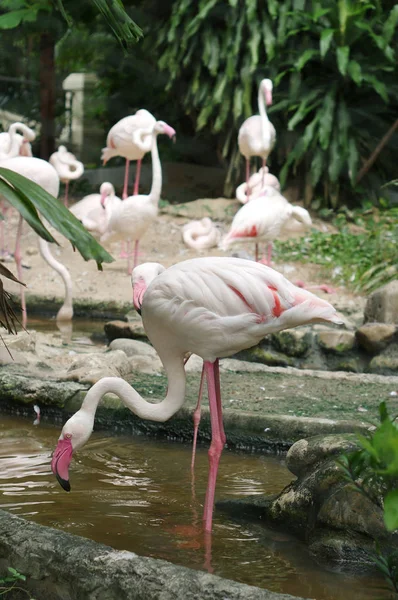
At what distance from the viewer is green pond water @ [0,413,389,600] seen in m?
2.79

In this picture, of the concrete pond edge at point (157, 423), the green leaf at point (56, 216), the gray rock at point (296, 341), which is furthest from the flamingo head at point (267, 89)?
the green leaf at point (56, 216)

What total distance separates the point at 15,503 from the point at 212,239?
253 inches

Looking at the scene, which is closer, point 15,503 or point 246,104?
point 15,503

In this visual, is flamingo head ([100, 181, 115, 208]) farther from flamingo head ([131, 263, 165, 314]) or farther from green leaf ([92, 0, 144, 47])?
green leaf ([92, 0, 144, 47])

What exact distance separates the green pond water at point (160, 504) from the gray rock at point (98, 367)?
1.17 ft

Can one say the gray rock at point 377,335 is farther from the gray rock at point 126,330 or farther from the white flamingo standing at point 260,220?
the white flamingo standing at point 260,220

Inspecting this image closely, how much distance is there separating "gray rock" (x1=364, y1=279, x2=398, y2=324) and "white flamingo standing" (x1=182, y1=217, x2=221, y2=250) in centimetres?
342

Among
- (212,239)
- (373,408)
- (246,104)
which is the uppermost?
(246,104)

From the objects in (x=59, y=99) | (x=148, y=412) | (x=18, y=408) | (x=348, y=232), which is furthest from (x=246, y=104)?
(x=148, y=412)

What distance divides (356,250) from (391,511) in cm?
795

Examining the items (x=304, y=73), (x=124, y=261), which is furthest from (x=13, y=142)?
(x=304, y=73)

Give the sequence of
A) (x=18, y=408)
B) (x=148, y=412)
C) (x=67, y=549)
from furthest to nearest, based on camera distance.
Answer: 1. (x=18, y=408)
2. (x=148, y=412)
3. (x=67, y=549)

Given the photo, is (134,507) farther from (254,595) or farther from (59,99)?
(59,99)

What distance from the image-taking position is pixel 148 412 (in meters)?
3.43
